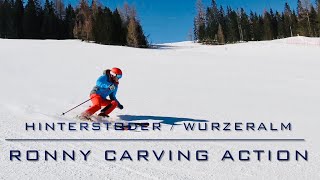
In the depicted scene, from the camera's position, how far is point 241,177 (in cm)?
489

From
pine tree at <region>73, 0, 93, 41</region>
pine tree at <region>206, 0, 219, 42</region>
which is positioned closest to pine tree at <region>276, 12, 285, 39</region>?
pine tree at <region>206, 0, 219, 42</region>

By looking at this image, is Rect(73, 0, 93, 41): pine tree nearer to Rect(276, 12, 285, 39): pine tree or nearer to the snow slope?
the snow slope

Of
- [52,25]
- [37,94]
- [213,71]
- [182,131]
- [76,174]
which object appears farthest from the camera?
[52,25]

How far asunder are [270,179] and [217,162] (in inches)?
30.8

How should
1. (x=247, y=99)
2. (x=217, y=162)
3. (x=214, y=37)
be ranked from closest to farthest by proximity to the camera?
1. (x=217, y=162)
2. (x=247, y=99)
3. (x=214, y=37)

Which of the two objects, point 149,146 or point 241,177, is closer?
point 241,177

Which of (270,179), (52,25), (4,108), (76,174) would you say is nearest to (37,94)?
(4,108)

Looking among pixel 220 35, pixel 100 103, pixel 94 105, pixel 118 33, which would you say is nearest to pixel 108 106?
pixel 100 103

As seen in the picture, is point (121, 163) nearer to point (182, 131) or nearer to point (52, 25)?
point (182, 131)

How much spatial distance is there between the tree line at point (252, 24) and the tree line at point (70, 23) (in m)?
17.9

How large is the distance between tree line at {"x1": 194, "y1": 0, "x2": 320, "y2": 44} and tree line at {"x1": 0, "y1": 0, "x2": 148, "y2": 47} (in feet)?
58.7

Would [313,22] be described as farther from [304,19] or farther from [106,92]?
[106,92]

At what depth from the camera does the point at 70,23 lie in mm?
73750

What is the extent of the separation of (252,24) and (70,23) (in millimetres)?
36146
